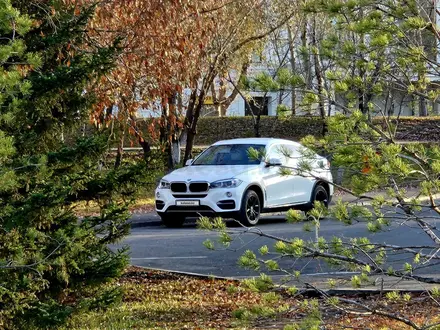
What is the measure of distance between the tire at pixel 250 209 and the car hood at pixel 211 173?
42 centimetres

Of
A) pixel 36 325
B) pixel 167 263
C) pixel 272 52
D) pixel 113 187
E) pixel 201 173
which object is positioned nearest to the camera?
pixel 36 325

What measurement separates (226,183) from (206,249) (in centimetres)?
359

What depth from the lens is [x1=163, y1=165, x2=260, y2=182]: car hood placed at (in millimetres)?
16969

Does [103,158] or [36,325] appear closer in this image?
[36,325]

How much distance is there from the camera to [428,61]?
4.90m

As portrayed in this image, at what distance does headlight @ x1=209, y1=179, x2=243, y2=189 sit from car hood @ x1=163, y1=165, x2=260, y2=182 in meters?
0.09

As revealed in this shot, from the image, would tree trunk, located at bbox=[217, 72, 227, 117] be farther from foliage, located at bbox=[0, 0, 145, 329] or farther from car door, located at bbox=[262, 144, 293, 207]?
foliage, located at bbox=[0, 0, 145, 329]

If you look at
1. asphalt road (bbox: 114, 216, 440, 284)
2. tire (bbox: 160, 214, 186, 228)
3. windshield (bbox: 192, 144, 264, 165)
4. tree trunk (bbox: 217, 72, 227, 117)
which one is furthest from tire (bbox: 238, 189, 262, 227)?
tree trunk (bbox: 217, 72, 227, 117)

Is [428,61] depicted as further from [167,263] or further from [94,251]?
[167,263]

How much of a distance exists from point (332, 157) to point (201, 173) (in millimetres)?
12367

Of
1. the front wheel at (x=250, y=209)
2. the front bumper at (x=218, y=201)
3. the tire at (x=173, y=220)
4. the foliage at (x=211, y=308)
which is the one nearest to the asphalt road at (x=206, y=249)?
the tire at (x=173, y=220)

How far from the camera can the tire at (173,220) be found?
1759 cm

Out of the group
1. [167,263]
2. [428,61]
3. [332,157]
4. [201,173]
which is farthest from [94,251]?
[201,173]

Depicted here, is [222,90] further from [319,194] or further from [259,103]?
[319,194]
